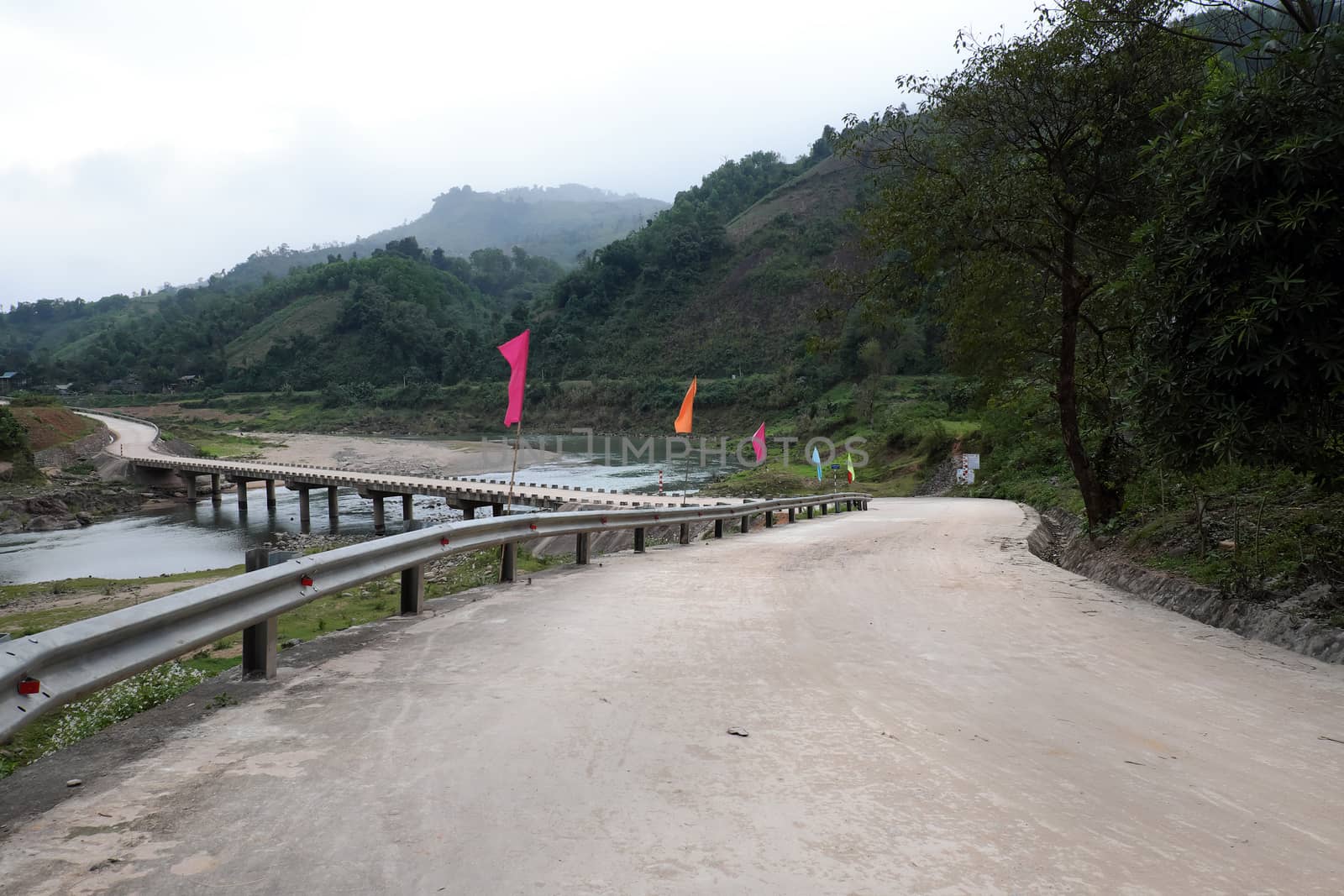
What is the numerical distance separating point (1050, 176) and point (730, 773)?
441 inches

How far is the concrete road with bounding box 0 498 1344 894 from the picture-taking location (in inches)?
101

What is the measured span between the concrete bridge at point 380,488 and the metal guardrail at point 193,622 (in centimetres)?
2044

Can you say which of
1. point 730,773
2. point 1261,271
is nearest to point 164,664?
point 730,773

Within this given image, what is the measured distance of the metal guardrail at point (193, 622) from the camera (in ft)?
9.82

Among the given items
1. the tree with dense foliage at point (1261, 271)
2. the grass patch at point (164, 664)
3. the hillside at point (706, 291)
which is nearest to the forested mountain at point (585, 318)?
the hillside at point (706, 291)

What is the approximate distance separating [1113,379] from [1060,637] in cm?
741

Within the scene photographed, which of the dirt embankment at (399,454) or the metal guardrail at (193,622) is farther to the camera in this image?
the dirt embankment at (399,454)

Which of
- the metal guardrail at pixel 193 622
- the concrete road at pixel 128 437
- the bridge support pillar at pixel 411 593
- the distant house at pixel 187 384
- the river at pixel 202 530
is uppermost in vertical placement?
the distant house at pixel 187 384

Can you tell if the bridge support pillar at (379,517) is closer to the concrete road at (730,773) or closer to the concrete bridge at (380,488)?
the concrete bridge at (380,488)

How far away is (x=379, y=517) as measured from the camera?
4003cm

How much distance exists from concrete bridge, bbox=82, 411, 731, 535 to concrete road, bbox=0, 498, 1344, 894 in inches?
852

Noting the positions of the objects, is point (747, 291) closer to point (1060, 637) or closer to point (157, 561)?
point (157, 561)

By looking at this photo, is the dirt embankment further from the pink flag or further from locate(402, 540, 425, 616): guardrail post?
locate(402, 540, 425, 616): guardrail post

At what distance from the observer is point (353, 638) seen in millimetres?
5535
